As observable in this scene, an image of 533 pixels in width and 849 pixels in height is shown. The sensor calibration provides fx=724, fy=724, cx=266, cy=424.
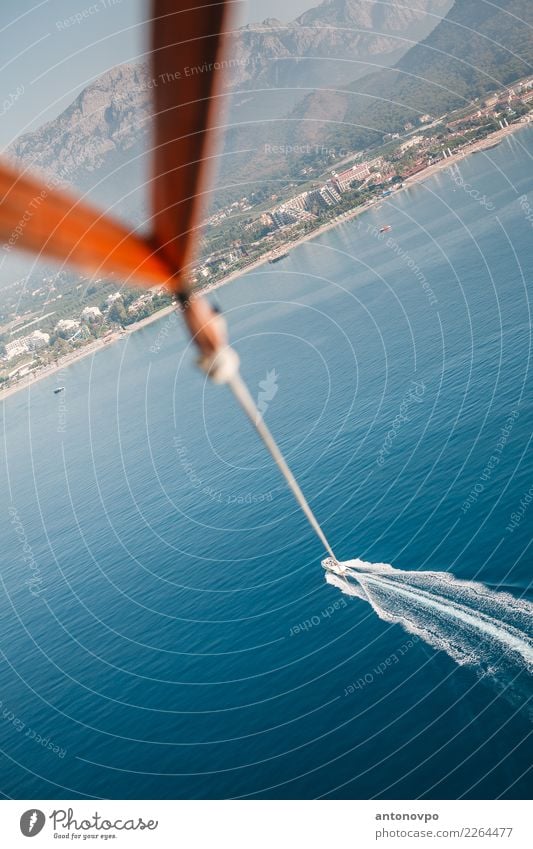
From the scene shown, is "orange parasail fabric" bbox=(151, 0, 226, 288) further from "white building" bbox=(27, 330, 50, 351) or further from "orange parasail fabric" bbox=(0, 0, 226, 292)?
"white building" bbox=(27, 330, 50, 351)

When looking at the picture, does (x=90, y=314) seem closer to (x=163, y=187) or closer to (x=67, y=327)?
(x=67, y=327)

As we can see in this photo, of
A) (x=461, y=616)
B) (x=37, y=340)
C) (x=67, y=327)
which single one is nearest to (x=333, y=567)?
(x=461, y=616)

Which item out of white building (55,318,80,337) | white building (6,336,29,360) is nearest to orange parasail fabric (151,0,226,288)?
white building (55,318,80,337)

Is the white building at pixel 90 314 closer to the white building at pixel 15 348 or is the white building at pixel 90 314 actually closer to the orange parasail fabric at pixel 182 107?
the white building at pixel 15 348

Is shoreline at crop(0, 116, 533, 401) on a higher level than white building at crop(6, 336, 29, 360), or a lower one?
lower

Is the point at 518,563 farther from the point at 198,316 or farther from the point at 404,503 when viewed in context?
the point at 198,316

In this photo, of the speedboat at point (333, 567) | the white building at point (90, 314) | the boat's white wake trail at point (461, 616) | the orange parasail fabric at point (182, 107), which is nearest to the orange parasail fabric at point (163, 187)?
the orange parasail fabric at point (182, 107)
